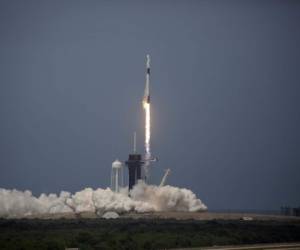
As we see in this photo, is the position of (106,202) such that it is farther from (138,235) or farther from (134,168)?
(138,235)

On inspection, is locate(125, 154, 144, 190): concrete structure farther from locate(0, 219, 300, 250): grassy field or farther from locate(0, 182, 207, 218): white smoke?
locate(0, 219, 300, 250): grassy field

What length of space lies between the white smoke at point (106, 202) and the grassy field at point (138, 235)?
28152 mm

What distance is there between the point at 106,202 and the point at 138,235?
2132 inches

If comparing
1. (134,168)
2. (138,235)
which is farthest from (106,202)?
(138,235)

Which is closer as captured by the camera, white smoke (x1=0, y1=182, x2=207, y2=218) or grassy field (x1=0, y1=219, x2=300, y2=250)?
grassy field (x1=0, y1=219, x2=300, y2=250)

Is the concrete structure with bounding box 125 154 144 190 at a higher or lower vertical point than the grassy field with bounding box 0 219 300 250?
higher

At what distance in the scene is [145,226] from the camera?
109 meters

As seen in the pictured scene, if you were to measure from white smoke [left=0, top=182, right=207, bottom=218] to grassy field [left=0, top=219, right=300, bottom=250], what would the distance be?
1108 inches

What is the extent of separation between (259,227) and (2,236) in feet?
116

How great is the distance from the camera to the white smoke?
477 ft

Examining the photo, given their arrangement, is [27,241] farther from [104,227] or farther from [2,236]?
[104,227]

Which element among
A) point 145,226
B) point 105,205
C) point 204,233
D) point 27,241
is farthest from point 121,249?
point 105,205

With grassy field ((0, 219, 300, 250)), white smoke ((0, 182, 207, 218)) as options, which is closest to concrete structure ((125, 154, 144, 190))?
white smoke ((0, 182, 207, 218))

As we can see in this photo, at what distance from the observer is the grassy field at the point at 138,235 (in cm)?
8206
